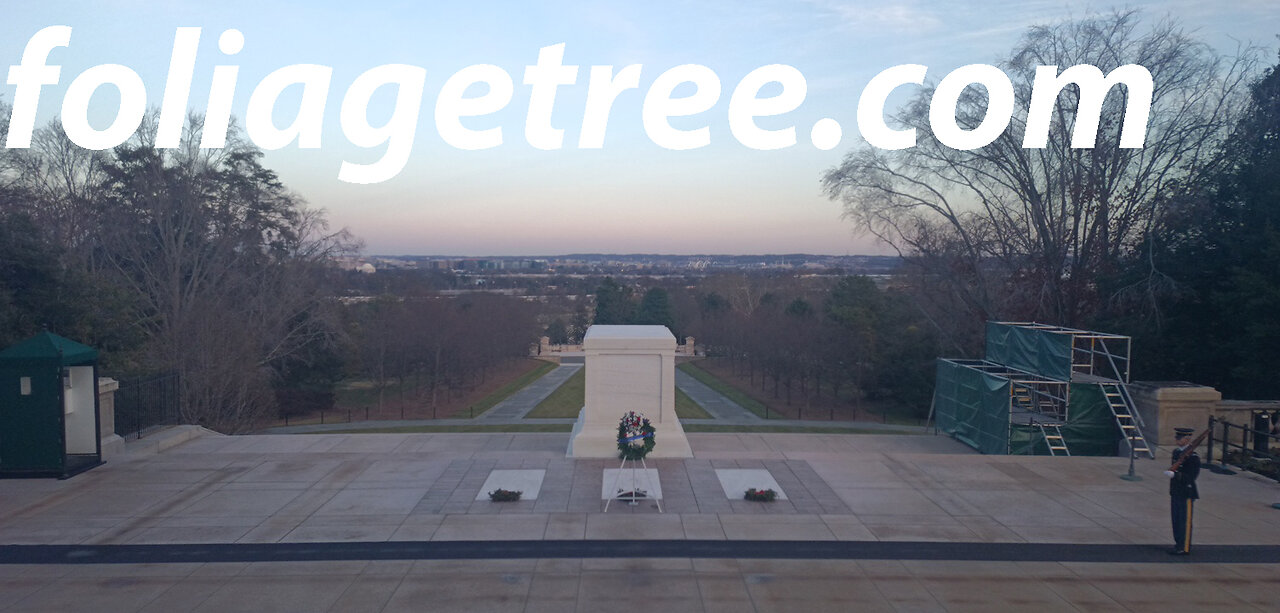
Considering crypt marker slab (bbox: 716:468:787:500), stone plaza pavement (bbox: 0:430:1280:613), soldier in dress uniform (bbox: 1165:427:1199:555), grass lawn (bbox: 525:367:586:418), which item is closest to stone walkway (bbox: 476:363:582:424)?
grass lawn (bbox: 525:367:586:418)

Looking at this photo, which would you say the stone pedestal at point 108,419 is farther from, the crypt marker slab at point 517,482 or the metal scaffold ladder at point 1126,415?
the metal scaffold ladder at point 1126,415

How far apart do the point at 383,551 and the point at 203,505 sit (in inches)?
120

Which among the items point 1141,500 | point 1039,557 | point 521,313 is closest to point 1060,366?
point 1141,500

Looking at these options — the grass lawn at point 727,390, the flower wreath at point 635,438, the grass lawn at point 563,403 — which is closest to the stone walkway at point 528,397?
the grass lawn at point 563,403

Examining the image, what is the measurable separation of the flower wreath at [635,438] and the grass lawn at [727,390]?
972 inches

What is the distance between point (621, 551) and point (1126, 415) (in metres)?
9.43

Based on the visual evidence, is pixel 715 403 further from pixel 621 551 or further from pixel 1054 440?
pixel 621 551

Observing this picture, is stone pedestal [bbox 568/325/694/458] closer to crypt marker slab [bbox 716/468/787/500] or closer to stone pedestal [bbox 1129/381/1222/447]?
crypt marker slab [bbox 716/468/787/500]

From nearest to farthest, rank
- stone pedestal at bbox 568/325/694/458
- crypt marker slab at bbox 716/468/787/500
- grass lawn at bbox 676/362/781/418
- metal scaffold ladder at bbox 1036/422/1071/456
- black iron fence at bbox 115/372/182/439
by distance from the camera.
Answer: crypt marker slab at bbox 716/468/787/500 → stone pedestal at bbox 568/325/694/458 → black iron fence at bbox 115/372/182/439 → metal scaffold ladder at bbox 1036/422/1071/456 → grass lawn at bbox 676/362/781/418

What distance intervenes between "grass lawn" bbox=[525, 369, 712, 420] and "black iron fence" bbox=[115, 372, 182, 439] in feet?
58.8

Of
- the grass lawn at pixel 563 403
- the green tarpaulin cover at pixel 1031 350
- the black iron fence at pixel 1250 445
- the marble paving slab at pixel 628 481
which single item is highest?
the green tarpaulin cover at pixel 1031 350

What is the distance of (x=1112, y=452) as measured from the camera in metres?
14.2

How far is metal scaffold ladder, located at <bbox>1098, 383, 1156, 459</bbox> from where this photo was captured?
13.1 metres

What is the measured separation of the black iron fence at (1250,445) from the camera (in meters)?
11.9
